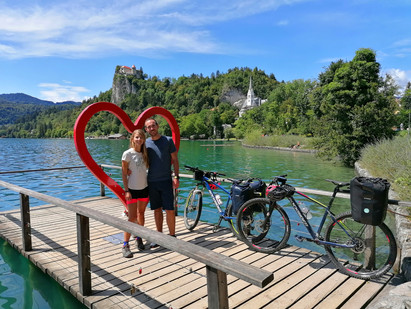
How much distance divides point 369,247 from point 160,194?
102 inches

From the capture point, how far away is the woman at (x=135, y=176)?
3.96 meters

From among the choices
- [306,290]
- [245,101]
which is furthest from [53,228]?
[245,101]

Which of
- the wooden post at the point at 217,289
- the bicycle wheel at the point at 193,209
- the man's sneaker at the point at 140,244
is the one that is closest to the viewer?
the wooden post at the point at 217,289

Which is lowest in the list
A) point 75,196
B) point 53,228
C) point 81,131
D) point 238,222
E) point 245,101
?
point 75,196

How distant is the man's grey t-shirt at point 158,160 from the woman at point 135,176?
0.08 m

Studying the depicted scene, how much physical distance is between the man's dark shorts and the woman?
0.34 feet

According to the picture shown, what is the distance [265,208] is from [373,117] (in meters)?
18.2

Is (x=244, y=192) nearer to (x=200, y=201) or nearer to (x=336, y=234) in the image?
(x=200, y=201)

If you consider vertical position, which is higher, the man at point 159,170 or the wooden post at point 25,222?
the man at point 159,170

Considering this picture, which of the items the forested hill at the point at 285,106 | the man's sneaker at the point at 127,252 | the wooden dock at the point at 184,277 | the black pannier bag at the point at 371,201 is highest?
the forested hill at the point at 285,106

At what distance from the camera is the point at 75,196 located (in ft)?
41.6

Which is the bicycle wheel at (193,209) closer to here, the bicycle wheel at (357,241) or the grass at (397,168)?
the bicycle wheel at (357,241)

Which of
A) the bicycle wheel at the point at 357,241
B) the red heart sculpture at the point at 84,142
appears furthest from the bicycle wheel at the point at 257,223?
the red heart sculpture at the point at 84,142

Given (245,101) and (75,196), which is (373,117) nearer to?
(75,196)
